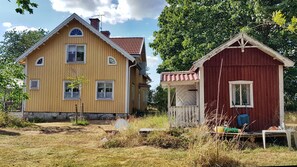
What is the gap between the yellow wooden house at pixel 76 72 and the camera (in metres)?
20.5

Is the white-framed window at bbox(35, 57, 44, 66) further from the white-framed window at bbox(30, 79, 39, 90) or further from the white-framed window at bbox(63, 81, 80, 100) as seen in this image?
the white-framed window at bbox(63, 81, 80, 100)

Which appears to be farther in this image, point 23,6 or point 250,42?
point 250,42

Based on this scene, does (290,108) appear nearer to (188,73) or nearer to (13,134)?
(188,73)

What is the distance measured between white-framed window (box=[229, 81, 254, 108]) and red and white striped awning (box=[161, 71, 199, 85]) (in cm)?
158

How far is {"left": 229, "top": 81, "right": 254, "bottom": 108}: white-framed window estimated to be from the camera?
41.2 ft

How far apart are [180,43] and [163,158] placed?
19.3 metres

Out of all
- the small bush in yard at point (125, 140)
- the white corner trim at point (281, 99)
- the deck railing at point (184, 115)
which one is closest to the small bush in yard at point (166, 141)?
the small bush in yard at point (125, 140)

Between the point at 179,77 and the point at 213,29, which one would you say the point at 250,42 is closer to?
the point at 179,77

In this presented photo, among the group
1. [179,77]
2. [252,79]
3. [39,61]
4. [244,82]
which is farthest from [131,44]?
[252,79]

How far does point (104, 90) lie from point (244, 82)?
35.5 ft

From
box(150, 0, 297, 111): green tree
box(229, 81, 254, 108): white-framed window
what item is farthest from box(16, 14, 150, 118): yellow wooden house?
box(229, 81, 254, 108): white-framed window

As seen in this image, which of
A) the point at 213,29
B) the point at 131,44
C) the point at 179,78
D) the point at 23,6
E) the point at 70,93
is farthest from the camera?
the point at 131,44

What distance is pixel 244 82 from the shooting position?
41.3 feet

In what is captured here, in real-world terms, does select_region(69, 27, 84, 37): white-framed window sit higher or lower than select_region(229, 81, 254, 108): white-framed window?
higher
